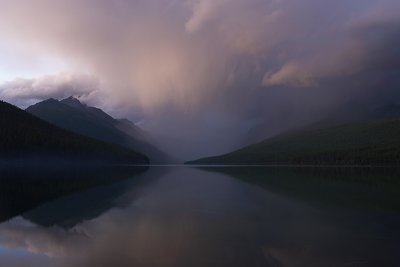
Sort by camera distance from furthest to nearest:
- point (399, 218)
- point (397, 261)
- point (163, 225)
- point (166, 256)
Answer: point (399, 218), point (163, 225), point (166, 256), point (397, 261)

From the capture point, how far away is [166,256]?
2167 cm

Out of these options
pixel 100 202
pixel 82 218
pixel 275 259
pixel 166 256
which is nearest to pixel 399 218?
pixel 275 259

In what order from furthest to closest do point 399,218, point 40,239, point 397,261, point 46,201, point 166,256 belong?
point 46,201
point 399,218
point 40,239
point 166,256
point 397,261

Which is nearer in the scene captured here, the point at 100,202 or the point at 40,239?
the point at 40,239

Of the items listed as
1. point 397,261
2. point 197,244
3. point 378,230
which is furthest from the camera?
point 378,230

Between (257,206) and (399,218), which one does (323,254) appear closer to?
(399,218)

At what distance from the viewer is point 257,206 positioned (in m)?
46.0

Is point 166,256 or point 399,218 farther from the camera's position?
point 399,218

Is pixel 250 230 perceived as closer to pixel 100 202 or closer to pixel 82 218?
pixel 82 218

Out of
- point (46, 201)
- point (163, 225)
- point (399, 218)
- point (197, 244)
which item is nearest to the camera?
point (197, 244)

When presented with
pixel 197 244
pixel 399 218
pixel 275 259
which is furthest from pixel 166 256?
pixel 399 218

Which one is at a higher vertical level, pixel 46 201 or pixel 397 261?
pixel 46 201

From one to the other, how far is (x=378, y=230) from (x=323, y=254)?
948 centimetres

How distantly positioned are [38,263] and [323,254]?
14129mm
